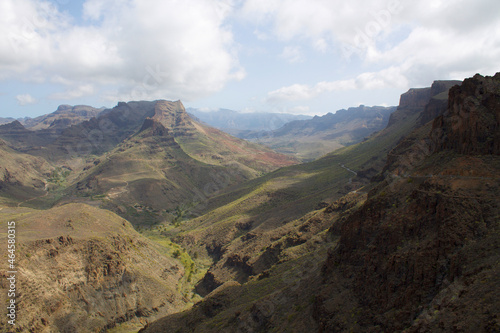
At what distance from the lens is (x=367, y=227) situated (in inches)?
1256

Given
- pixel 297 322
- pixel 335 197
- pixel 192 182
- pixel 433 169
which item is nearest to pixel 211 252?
pixel 335 197

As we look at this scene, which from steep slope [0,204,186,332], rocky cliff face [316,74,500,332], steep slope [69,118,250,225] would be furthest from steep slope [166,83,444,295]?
rocky cliff face [316,74,500,332]

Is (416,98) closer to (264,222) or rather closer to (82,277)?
(264,222)

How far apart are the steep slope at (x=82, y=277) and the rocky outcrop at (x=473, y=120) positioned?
2172 inches

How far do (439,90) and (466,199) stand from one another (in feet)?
461

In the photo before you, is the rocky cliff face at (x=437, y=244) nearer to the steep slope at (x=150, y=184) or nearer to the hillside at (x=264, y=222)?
the hillside at (x=264, y=222)

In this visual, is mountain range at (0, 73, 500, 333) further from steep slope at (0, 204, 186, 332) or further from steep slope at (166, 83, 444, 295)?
steep slope at (166, 83, 444, 295)

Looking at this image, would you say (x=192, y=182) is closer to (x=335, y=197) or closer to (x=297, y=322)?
(x=335, y=197)

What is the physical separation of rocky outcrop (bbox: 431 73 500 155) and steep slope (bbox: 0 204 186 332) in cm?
5518

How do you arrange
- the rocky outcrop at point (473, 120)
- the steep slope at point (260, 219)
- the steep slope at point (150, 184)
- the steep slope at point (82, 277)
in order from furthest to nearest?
the steep slope at point (150, 184) < the steep slope at point (260, 219) < the steep slope at point (82, 277) < the rocky outcrop at point (473, 120)

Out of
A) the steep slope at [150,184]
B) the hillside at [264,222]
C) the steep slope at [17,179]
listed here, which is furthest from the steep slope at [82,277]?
the steep slope at [17,179]

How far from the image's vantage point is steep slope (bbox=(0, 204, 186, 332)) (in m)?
44.7

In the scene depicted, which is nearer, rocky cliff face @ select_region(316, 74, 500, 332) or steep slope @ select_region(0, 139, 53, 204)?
rocky cliff face @ select_region(316, 74, 500, 332)

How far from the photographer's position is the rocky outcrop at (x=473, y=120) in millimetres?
31527
